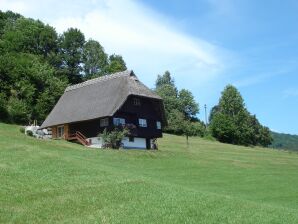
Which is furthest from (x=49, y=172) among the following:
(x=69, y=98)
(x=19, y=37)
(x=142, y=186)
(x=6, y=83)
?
(x=19, y=37)

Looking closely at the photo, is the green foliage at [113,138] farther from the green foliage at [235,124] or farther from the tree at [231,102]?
the tree at [231,102]

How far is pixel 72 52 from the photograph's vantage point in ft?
334

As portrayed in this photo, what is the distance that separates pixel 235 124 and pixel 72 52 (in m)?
33.2

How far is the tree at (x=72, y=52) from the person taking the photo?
99688 millimetres

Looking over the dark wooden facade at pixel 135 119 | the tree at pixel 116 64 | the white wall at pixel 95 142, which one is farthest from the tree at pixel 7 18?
the white wall at pixel 95 142

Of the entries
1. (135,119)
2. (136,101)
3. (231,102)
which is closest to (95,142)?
(135,119)

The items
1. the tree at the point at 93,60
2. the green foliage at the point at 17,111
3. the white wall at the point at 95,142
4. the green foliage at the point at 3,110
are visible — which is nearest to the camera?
the white wall at the point at 95,142

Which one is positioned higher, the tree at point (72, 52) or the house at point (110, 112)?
the tree at point (72, 52)

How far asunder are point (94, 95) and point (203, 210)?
38.3 metres

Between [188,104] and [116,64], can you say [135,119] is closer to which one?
[116,64]

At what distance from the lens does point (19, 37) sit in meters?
96.6

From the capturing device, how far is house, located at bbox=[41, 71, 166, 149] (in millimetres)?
54750

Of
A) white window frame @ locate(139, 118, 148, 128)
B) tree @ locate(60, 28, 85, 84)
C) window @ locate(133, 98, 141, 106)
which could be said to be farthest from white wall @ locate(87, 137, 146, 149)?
tree @ locate(60, 28, 85, 84)

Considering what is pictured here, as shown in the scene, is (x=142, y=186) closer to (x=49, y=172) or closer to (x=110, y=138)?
(x=49, y=172)
